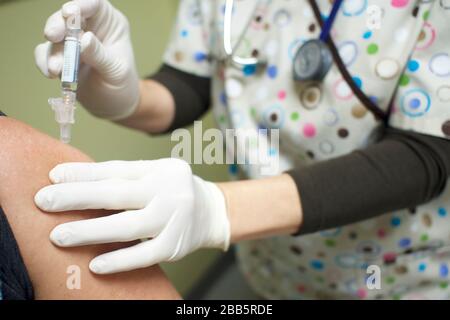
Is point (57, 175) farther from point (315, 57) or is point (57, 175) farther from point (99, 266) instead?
point (315, 57)

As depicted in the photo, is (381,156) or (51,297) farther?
(381,156)

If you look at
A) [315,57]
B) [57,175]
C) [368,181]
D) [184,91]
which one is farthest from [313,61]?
[57,175]

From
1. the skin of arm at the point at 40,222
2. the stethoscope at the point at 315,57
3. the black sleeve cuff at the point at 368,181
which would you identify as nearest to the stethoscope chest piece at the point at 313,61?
the stethoscope at the point at 315,57

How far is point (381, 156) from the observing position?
72cm

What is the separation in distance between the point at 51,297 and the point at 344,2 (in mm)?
715

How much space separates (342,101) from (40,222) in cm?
57

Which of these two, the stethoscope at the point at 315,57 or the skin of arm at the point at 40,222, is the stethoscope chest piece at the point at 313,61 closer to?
the stethoscope at the point at 315,57

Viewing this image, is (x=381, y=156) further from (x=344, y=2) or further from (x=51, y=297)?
(x=51, y=297)

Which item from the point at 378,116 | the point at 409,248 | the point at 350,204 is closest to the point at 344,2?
the point at 378,116

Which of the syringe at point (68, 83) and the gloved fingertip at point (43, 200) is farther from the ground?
the syringe at point (68, 83)

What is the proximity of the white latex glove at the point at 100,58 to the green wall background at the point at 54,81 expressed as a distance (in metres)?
0.03

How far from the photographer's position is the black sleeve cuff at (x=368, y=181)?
0.69 metres

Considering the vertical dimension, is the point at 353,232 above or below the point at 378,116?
below

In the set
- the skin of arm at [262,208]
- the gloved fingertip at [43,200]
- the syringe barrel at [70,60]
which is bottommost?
the skin of arm at [262,208]
